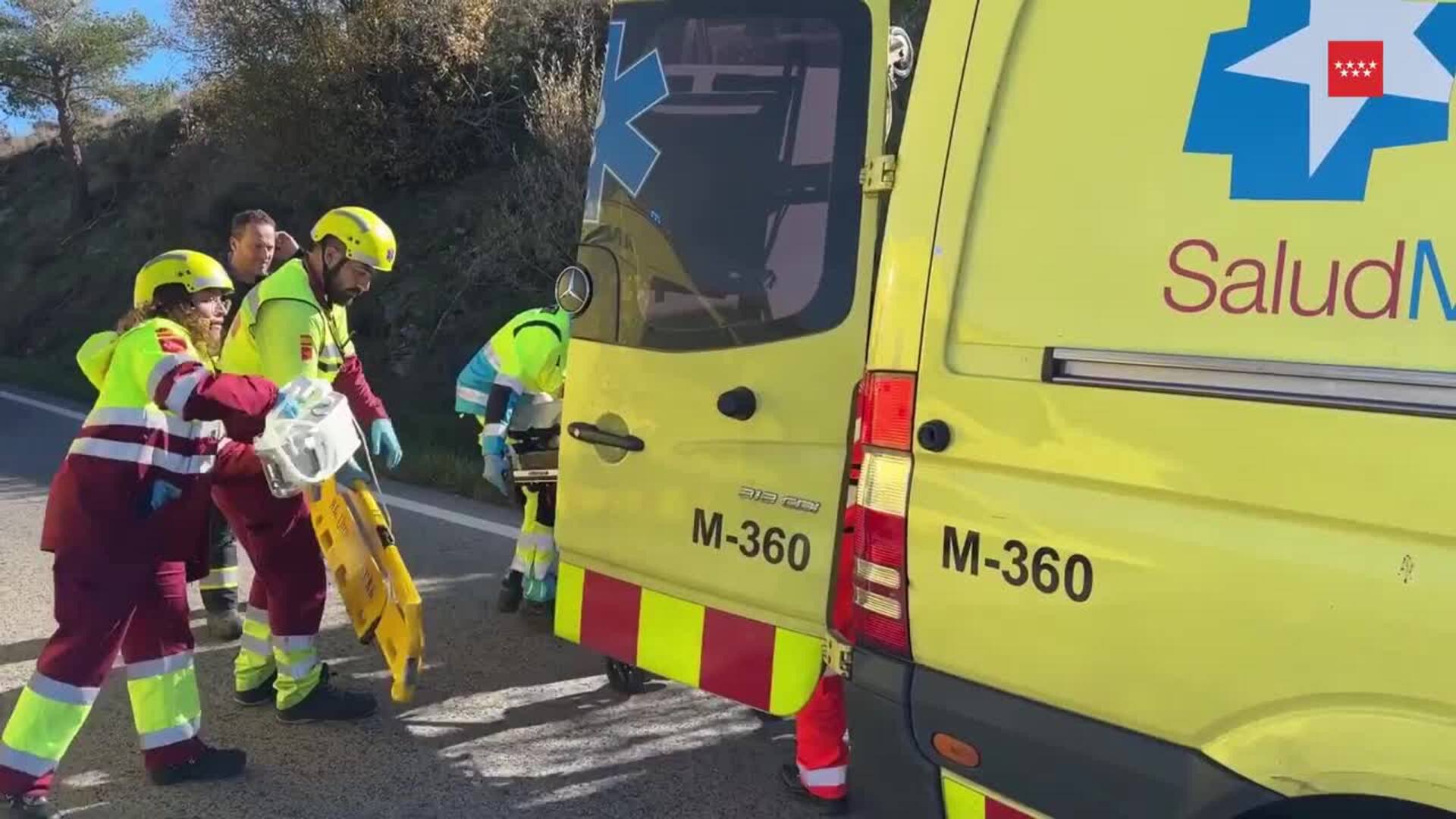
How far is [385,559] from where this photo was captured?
358cm

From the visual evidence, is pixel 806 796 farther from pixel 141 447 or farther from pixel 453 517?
pixel 453 517

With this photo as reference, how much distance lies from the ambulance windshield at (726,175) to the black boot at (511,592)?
7.18ft

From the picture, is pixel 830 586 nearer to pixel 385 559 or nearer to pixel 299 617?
pixel 385 559

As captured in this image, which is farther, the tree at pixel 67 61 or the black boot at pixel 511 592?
the tree at pixel 67 61

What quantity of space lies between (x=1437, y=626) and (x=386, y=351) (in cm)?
1332

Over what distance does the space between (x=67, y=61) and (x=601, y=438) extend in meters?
30.5

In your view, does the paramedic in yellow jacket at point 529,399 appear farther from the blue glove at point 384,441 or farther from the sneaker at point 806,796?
the sneaker at point 806,796

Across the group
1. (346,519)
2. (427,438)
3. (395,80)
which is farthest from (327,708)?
(395,80)

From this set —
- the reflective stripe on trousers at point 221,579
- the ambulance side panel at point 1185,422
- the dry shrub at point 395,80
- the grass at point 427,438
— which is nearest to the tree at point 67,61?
the dry shrub at point 395,80

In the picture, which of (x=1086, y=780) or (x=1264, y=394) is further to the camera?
(x=1086, y=780)

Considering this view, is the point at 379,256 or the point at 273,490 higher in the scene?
the point at 379,256

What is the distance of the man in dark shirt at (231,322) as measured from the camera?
4.82 m

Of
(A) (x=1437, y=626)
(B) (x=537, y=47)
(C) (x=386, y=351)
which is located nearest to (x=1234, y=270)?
(A) (x=1437, y=626)

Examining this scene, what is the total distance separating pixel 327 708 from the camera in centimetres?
386
